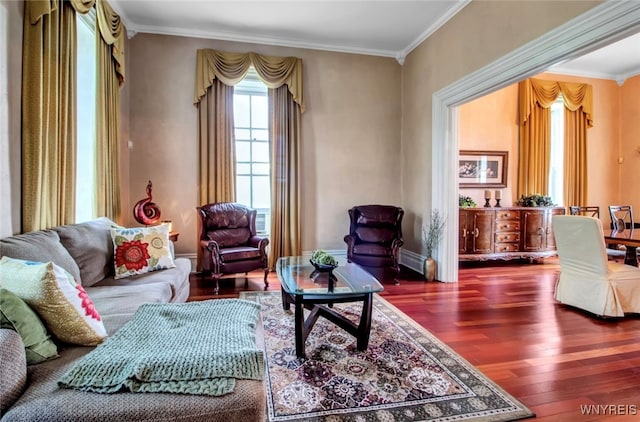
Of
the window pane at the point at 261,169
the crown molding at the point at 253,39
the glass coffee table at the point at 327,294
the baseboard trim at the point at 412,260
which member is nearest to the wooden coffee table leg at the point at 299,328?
the glass coffee table at the point at 327,294

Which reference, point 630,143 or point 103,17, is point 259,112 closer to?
point 103,17

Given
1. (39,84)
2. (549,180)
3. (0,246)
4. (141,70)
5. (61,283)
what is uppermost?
(141,70)

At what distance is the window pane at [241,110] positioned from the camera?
16.4 ft

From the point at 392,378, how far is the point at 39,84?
3.14m

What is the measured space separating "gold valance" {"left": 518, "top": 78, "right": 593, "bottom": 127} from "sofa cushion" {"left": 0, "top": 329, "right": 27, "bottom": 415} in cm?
679

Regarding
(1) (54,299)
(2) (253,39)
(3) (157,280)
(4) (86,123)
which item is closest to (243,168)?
(2) (253,39)

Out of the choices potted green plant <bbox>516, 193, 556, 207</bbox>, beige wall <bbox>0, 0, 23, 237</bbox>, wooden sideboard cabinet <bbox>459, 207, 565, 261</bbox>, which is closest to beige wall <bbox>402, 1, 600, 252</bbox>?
wooden sideboard cabinet <bbox>459, 207, 565, 261</bbox>

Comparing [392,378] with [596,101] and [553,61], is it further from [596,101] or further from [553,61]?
[596,101]

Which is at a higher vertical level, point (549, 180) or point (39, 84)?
point (39, 84)

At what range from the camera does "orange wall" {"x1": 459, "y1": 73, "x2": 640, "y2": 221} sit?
5.84 metres

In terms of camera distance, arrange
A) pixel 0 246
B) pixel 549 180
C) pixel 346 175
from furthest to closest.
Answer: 1. pixel 549 180
2. pixel 346 175
3. pixel 0 246

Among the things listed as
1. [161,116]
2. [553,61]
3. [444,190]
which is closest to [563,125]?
[444,190]

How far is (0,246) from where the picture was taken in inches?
74.3

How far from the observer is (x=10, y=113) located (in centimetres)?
224
